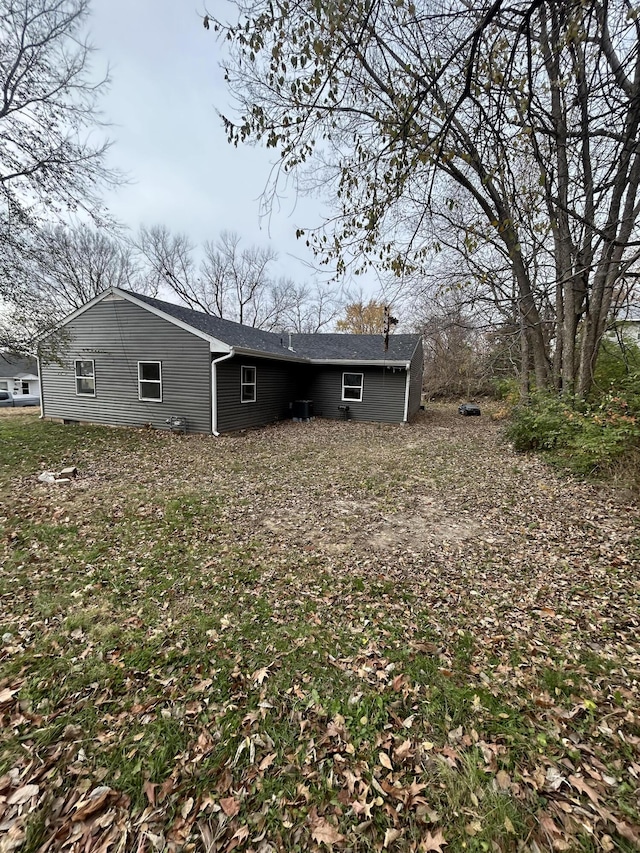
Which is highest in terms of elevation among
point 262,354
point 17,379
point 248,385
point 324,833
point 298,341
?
point 298,341

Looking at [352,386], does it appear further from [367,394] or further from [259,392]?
[259,392]

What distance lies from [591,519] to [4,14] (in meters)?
13.4

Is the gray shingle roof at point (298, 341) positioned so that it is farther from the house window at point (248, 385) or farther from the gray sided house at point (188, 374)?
the house window at point (248, 385)

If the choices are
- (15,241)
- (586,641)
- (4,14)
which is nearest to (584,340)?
(586,641)

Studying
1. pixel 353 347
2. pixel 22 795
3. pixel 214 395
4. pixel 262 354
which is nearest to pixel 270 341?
pixel 353 347

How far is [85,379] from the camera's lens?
12.1m

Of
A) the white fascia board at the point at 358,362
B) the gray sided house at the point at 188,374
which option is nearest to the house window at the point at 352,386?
the gray sided house at the point at 188,374

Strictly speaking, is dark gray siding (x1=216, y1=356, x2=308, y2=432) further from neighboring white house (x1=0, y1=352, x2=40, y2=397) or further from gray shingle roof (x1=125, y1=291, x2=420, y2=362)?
neighboring white house (x1=0, y1=352, x2=40, y2=397)

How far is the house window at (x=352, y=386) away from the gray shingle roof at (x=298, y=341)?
75 centimetres

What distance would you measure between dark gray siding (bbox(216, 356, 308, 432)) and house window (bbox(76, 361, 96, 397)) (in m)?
4.98

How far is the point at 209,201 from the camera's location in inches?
360

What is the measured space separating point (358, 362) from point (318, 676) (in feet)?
40.5

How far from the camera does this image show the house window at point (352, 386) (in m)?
14.5

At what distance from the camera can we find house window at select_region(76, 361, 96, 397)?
11.9 metres
